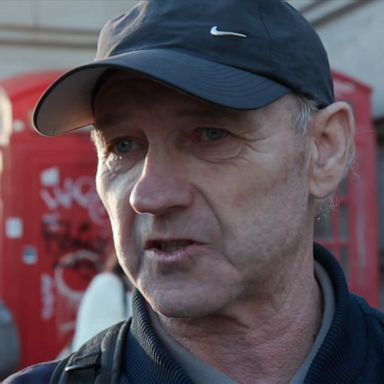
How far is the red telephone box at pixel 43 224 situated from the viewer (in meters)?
5.19

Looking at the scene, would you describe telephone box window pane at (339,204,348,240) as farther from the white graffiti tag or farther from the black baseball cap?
the black baseball cap

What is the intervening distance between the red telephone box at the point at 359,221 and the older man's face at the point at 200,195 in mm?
4040

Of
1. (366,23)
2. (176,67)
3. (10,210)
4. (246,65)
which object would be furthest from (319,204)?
(366,23)

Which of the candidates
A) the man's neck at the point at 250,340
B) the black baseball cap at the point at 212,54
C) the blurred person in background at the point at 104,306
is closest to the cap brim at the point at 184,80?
the black baseball cap at the point at 212,54

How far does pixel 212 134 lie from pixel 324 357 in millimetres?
422

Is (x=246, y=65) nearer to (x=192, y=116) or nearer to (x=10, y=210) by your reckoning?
(x=192, y=116)

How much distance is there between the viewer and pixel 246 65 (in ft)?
4.56

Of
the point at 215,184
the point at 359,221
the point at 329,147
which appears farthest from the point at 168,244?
the point at 359,221

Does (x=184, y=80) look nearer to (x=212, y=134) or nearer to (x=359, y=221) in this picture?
(x=212, y=134)

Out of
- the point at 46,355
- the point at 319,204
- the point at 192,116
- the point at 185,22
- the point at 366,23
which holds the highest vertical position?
the point at 366,23

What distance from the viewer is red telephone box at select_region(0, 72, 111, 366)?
17.0 feet

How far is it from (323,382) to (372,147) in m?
4.22

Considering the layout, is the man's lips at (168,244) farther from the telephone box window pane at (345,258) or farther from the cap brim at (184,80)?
the telephone box window pane at (345,258)

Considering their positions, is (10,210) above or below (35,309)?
above
